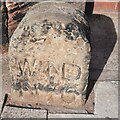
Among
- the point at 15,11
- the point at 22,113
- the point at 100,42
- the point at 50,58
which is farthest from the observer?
the point at 100,42

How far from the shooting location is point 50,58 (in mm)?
3822

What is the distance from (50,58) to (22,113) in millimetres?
631

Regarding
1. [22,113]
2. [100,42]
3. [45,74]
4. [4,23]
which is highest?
[4,23]

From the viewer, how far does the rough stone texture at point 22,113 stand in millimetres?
3912

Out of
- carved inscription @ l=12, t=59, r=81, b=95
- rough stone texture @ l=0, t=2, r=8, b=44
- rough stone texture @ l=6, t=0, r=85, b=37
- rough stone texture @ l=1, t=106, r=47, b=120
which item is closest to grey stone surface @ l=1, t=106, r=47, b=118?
rough stone texture @ l=1, t=106, r=47, b=120

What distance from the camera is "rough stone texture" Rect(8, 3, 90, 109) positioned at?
3.73 meters

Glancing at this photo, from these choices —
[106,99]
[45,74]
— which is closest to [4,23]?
[45,74]

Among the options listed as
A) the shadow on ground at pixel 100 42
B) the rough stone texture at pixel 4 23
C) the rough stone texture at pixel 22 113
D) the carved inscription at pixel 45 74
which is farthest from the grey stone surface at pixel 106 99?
the rough stone texture at pixel 4 23

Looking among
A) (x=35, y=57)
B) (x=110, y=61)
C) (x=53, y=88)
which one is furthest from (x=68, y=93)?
(x=110, y=61)

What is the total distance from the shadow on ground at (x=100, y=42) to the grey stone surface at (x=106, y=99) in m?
0.11

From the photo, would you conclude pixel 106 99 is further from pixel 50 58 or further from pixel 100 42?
pixel 100 42

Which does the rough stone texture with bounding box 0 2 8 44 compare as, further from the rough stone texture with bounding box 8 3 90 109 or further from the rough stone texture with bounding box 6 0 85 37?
the rough stone texture with bounding box 8 3 90 109

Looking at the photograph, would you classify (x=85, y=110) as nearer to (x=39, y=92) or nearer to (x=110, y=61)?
(x=39, y=92)

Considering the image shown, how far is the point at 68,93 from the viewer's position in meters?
4.00
